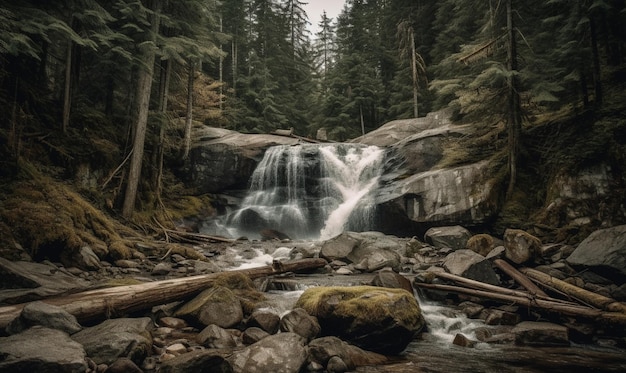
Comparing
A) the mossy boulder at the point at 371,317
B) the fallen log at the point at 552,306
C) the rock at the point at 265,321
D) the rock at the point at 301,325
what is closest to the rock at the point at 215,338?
the rock at the point at 265,321

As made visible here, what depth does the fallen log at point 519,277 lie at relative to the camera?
22.9ft

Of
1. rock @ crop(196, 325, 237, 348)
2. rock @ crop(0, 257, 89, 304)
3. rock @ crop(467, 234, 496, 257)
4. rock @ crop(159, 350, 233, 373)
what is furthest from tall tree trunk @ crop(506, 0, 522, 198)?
rock @ crop(0, 257, 89, 304)

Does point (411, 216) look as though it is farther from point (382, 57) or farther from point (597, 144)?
point (382, 57)

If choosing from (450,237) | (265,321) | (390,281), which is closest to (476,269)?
(390,281)

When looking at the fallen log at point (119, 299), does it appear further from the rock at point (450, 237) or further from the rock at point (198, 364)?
the rock at point (450, 237)

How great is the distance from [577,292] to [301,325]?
5.42m

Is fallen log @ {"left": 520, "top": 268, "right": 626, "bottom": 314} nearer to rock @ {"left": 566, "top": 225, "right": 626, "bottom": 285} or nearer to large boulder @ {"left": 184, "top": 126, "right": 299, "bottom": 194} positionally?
rock @ {"left": 566, "top": 225, "right": 626, "bottom": 285}

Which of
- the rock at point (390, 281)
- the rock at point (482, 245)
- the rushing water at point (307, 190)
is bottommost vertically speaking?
the rock at point (390, 281)

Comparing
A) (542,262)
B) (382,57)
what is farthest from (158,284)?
(382,57)

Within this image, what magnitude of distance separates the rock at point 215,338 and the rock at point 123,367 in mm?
1146

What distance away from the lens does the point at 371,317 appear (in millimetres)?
4945

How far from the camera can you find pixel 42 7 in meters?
9.92

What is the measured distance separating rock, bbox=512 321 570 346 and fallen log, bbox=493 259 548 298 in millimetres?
1285

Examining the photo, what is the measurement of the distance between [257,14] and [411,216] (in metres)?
34.1
